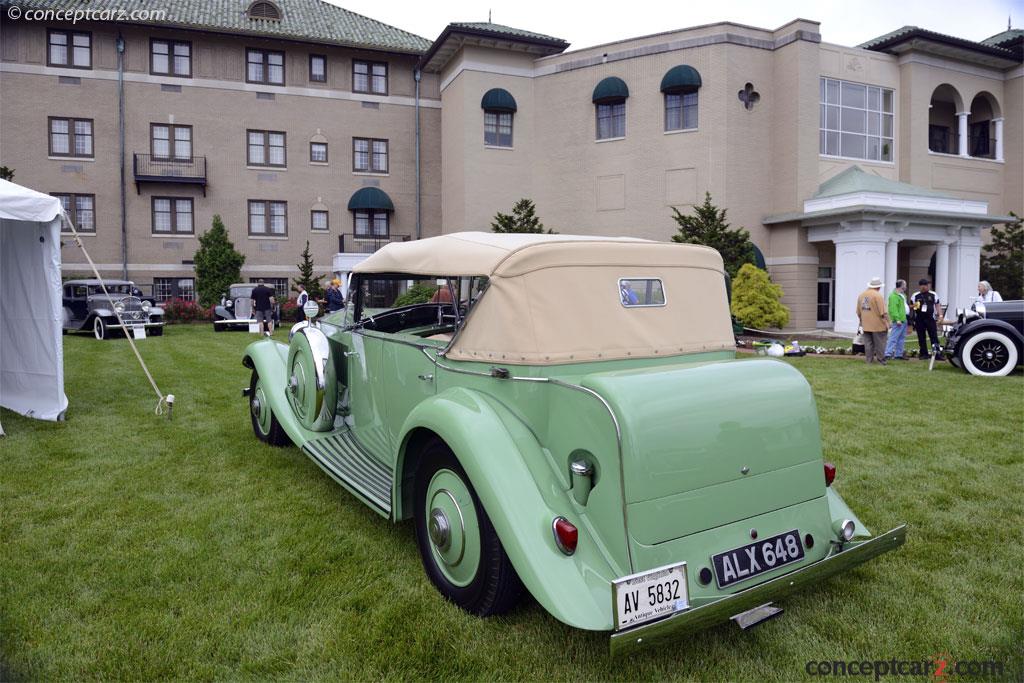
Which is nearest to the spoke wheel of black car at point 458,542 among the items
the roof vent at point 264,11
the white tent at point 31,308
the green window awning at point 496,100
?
the white tent at point 31,308

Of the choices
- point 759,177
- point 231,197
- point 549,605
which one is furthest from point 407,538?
point 231,197

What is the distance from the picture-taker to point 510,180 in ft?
95.1

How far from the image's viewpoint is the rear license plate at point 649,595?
2.55 m

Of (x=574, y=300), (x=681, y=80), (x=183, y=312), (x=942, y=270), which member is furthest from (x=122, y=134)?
(x=942, y=270)

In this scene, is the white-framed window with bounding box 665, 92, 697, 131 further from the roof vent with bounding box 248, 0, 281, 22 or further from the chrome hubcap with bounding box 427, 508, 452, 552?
the chrome hubcap with bounding box 427, 508, 452, 552

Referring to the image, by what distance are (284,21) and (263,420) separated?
2985 cm

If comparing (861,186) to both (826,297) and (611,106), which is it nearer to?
(826,297)

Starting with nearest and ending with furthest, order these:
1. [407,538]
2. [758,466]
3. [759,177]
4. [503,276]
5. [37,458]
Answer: [758,466] < [503,276] < [407,538] < [37,458] < [759,177]

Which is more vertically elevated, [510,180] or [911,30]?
[911,30]

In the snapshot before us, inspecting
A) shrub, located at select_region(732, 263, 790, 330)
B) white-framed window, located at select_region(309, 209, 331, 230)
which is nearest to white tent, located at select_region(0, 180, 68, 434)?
shrub, located at select_region(732, 263, 790, 330)

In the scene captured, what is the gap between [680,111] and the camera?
26188 millimetres

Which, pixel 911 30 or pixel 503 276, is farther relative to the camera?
pixel 911 30

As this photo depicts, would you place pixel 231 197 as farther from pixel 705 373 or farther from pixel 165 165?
pixel 705 373

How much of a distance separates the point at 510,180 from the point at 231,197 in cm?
1253
